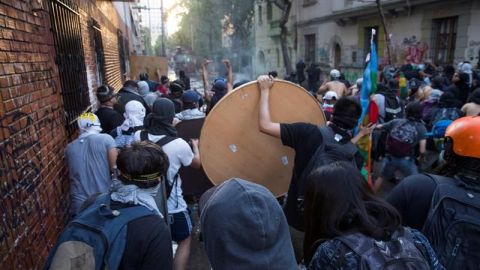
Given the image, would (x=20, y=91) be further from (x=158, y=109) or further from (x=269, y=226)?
(x=269, y=226)

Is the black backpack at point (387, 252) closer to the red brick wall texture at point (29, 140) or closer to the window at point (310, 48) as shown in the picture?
the red brick wall texture at point (29, 140)

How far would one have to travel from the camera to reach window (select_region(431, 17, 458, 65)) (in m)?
12.3

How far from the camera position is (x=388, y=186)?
5.32 m

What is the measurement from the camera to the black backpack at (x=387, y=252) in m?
1.20

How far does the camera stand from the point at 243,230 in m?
1.07

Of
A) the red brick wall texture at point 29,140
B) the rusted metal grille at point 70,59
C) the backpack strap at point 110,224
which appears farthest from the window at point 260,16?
the backpack strap at point 110,224

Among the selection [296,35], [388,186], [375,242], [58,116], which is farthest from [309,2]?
[375,242]

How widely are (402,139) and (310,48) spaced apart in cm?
1969

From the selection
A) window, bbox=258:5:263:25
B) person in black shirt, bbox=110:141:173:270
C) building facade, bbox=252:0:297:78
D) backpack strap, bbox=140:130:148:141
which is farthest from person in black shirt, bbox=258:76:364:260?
window, bbox=258:5:263:25

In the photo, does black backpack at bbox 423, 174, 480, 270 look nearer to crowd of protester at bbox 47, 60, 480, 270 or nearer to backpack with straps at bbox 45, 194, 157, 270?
crowd of protester at bbox 47, 60, 480, 270

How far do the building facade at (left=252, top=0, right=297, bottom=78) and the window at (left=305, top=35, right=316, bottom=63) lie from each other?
1.52m

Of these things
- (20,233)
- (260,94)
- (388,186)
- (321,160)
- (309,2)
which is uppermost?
(309,2)

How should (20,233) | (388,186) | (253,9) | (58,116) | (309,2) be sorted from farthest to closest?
(253,9) → (309,2) → (388,186) → (58,116) → (20,233)

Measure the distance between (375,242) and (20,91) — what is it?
2.48 m
